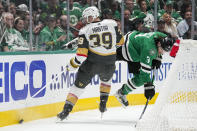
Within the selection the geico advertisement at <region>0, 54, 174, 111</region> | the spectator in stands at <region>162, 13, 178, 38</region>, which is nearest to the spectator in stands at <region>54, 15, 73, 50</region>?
the geico advertisement at <region>0, 54, 174, 111</region>

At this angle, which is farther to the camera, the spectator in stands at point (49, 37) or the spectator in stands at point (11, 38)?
the spectator in stands at point (49, 37)

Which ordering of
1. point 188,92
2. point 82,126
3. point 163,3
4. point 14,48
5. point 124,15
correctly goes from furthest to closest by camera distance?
1. point 163,3
2. point 124,15
3. point 14,48
4. point 82,126
5. point 188,92

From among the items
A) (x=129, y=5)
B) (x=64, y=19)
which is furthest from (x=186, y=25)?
(x=64, y=19)

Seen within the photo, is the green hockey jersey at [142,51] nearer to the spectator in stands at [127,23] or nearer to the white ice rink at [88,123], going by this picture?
the white ice rink at [88,123]

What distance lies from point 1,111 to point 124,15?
3.11m

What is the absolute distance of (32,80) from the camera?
5.79 metres

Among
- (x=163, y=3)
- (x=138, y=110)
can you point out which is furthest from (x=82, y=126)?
(x=163, y=3)

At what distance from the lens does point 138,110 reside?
6.89m

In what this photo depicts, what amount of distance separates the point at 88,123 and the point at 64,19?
1833 mm

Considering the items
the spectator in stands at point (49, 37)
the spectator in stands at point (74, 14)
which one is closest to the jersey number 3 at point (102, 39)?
the spectator in stands at point (49, 37)

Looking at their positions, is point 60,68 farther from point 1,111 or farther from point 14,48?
point 1,111

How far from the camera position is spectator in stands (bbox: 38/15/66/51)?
20.4ft

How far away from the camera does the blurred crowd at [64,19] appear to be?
579 centimetres

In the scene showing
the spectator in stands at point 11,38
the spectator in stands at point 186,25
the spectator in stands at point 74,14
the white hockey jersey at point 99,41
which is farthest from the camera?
the spectator in stands at point 186,25
